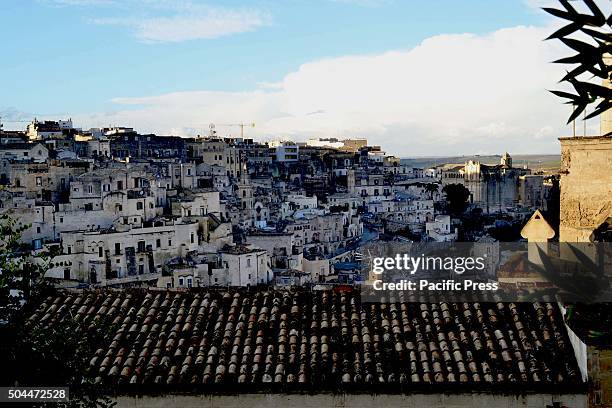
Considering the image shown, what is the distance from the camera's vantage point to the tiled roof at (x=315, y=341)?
17.4 feet

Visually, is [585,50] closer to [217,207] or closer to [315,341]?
[315,341]

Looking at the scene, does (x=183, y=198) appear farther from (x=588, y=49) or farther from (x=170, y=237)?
(x=588, y=49)

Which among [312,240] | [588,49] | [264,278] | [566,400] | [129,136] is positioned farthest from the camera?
[129,136]

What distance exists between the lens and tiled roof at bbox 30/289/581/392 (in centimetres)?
530

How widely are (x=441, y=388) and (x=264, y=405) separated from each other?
124 centimetres

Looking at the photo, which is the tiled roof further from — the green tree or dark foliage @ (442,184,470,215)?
dark foliage @ (442,184,470,215)

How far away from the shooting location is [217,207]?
150 feet

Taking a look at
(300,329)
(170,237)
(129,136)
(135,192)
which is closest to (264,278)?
(170,237)

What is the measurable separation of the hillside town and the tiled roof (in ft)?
42.9

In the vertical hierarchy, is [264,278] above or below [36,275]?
below

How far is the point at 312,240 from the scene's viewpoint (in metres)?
46.7

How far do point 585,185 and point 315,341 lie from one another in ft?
12.4

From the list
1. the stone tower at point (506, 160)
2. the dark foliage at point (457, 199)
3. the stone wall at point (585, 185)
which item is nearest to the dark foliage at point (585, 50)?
the stone wall at point (585, 185)

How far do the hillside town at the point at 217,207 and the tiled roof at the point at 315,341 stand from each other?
1307 centimetres
